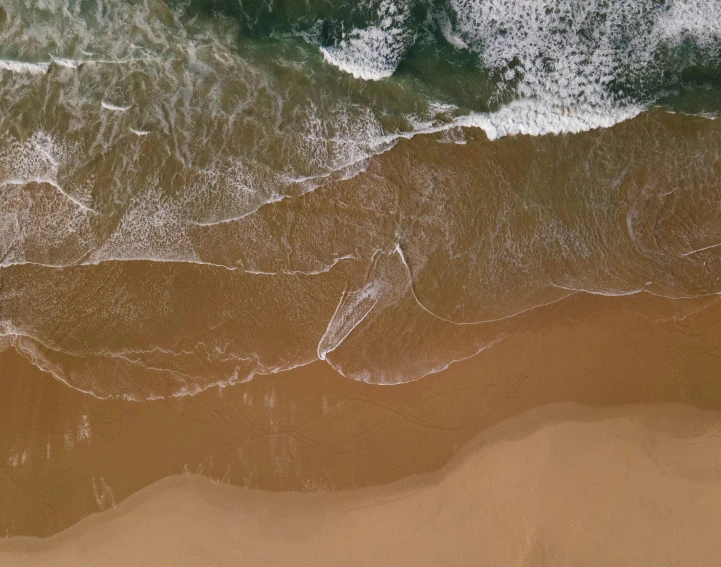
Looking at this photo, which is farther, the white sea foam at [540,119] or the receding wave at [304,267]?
the white sea foam at [540,119]

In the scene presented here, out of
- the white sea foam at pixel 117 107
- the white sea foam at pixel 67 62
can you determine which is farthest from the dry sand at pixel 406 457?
the white sea foam at pixel 67 62

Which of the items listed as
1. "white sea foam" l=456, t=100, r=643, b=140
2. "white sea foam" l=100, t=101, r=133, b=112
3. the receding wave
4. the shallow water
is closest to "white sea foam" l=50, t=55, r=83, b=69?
the shallow water

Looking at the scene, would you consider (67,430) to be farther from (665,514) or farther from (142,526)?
(665,514)

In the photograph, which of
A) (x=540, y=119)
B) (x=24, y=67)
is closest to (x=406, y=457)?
(x=540, y=119)

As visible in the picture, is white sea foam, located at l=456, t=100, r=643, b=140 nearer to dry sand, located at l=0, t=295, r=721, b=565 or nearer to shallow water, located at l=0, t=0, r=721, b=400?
shallow water, located at l=0, t=0, r=721, b=400

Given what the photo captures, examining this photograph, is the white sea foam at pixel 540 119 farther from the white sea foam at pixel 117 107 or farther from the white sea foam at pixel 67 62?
the white sea foam at pixel 67 62

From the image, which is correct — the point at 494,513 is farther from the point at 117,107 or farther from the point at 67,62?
the point at 67,62
